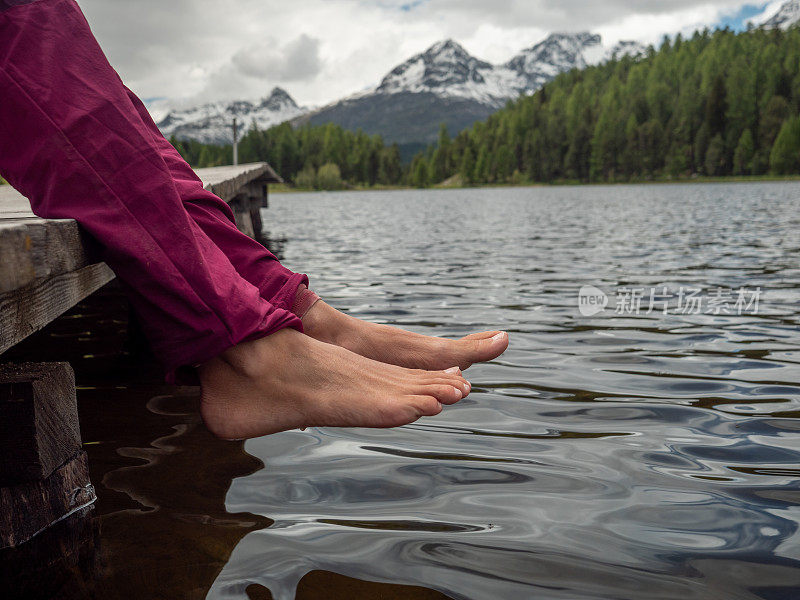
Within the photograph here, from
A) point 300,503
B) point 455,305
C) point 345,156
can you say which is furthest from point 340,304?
point 345,156

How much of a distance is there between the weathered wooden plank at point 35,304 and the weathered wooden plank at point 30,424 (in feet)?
0.39

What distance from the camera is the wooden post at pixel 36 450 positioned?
4.28 feet

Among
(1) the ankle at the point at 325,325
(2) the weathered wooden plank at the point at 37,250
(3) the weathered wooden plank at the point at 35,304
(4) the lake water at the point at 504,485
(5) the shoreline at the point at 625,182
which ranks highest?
(5) the shoreline at the point at 625,182

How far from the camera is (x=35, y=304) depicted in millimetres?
1285

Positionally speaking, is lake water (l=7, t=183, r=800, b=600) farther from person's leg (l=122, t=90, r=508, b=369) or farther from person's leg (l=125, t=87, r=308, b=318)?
person's leg (l=125, t=87, r=308, b=318)

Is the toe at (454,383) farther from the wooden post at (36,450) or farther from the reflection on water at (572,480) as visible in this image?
the wooden post at (36,450)

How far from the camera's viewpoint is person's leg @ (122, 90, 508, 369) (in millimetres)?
1771

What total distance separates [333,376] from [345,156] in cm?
10685

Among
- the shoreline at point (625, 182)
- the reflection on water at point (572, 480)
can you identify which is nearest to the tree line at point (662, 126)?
the shoreline at point (625, 182)

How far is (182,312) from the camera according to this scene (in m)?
1.48

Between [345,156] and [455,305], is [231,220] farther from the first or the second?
[345,156]

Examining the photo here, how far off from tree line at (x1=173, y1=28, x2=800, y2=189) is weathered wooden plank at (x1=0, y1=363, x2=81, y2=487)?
262ft

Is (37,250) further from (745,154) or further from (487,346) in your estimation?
(745,154)

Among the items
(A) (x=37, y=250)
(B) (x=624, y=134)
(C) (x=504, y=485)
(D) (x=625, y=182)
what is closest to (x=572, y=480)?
(C) (x=504, y=485)
